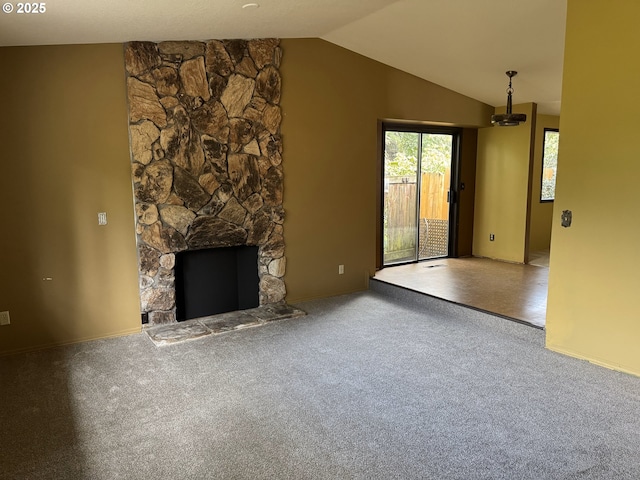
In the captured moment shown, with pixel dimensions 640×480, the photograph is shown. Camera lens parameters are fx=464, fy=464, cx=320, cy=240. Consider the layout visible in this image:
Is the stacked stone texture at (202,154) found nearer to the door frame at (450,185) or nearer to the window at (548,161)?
the door frame at (450,185)

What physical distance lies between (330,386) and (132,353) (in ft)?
5.90

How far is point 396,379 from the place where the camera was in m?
3.38

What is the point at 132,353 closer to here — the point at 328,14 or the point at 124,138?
the point at 124,138

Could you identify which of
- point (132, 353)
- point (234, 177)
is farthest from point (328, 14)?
point (132, 353)

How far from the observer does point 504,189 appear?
671 cm

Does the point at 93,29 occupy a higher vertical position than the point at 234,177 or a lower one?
higher

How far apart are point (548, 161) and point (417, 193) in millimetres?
2248

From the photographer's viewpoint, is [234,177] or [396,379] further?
[234,177]

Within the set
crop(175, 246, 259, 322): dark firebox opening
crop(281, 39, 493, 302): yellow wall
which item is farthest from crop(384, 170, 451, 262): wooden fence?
crop(175, 246, 259, 322): dark firebox opening

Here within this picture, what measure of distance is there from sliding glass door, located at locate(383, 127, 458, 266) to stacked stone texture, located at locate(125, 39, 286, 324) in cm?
184

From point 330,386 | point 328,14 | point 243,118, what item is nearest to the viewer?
point 330,386

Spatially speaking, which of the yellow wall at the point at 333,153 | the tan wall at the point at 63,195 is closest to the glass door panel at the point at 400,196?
the yellow wall at the point at 333,153
